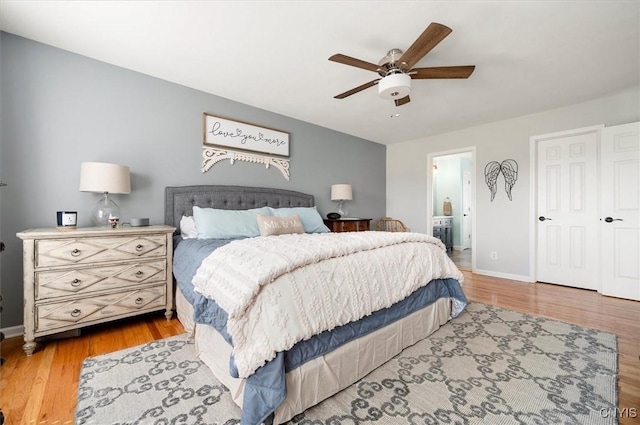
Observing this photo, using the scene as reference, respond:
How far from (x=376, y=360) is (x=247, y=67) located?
2.77 metres

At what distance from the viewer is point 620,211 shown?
10.6ft

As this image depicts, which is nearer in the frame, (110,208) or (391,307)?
(391,307)

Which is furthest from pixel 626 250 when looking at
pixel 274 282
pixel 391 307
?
pixel 274 282

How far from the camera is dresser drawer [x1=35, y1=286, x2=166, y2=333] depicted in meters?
1.93

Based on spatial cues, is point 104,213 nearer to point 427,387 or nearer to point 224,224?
point 224,224

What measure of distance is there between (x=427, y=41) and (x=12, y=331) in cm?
384

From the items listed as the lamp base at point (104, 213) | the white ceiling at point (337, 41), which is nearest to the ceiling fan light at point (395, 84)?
the white ceiling at point (337, 41)

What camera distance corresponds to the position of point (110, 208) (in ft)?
8.16

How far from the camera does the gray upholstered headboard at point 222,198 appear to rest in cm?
293

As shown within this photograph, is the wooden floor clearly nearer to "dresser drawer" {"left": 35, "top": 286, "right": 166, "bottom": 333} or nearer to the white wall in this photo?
"dresser drawer" {"left": 35, "top": 286, "right": 166, "bottom": 333}

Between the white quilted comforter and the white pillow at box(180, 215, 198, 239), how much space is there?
1.17 m

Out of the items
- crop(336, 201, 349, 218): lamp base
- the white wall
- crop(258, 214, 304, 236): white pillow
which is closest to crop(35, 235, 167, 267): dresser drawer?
crop(258, 214, 304, 236): white pillow

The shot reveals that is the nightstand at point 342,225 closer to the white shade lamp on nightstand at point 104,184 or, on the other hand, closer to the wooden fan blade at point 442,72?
the wooden fan blade at point 442,72

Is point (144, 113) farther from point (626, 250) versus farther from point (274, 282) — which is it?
point (626, 250)
